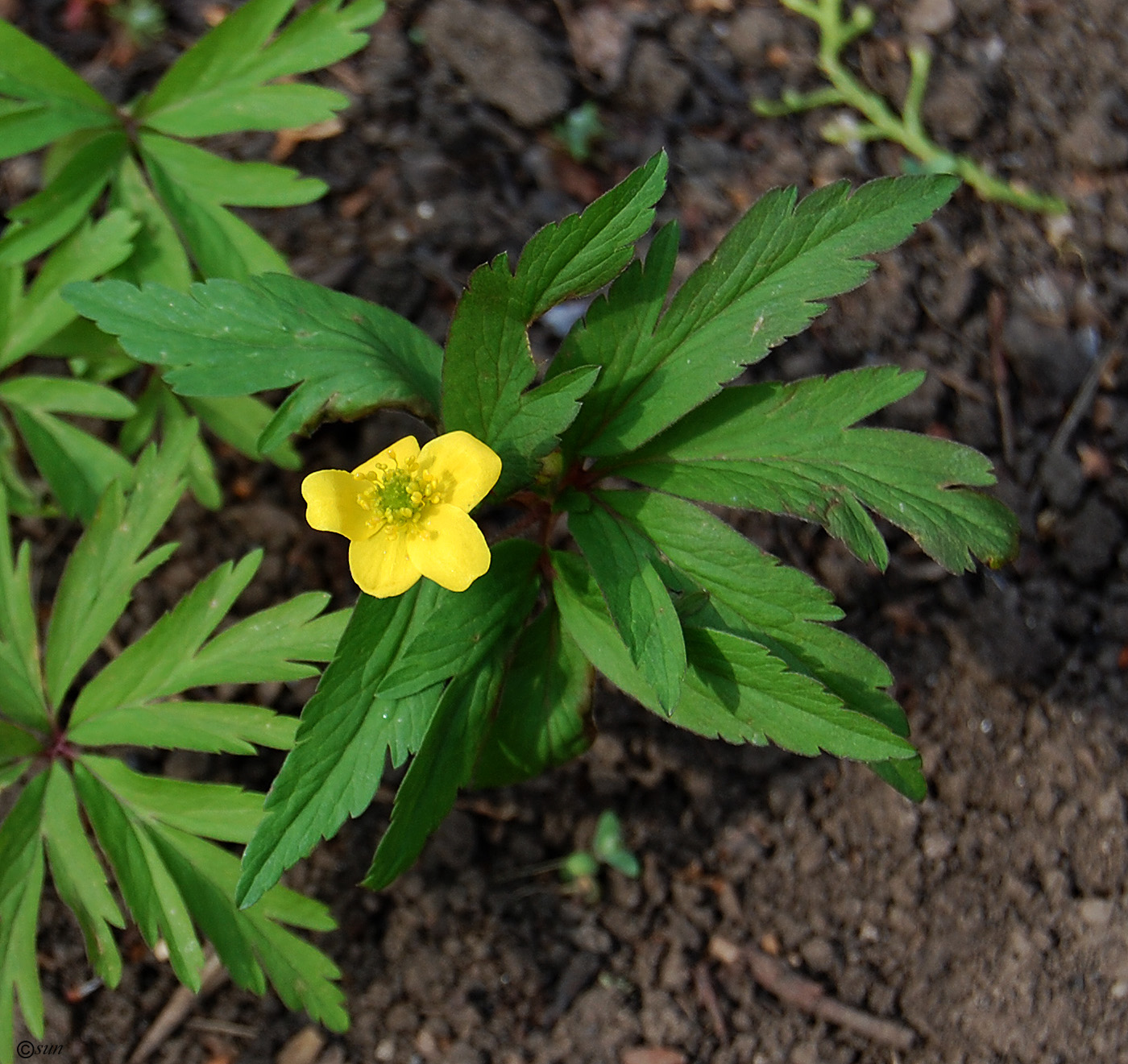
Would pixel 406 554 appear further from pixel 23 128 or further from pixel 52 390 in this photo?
pixel 23 128

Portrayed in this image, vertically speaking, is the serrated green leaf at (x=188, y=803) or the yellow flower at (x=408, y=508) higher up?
the yellow flower at (x=408, y=508)

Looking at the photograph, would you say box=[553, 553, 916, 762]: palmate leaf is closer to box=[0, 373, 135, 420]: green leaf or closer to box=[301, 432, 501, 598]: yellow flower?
box=[301, 432, 501, 598]: yellow flower

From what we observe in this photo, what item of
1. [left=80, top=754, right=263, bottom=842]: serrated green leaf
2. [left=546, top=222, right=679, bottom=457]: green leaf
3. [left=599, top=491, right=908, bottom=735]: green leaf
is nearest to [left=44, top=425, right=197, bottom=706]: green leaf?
[left=80, top=754, right=263, bottom=842]: serrated green leaf

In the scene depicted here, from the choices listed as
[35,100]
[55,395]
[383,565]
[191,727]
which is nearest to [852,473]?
[383,565]

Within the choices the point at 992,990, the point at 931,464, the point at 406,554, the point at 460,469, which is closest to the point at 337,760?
the point at 406,554

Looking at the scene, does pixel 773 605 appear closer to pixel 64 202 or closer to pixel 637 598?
pixel 637 598

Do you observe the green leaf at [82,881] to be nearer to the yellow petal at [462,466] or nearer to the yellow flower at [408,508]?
the yellow flower at [408,508]

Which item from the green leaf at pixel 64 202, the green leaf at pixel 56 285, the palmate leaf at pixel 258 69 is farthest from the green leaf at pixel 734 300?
the green leaf at pixel 64 202
